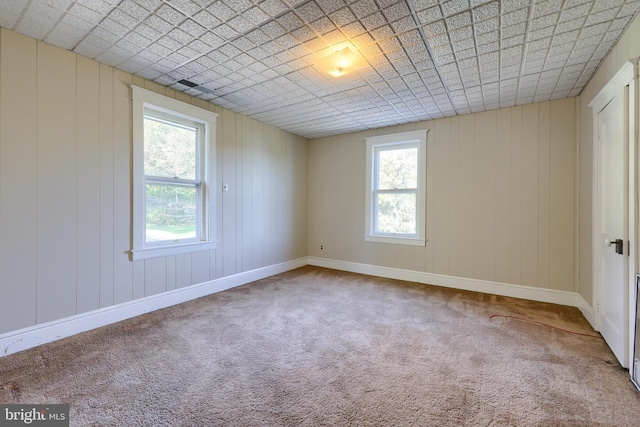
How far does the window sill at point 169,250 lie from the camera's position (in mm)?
3057

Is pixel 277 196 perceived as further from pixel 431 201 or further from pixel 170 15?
pixel 170 15

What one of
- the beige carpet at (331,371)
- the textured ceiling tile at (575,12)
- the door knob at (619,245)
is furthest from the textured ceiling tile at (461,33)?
the beige carpet at (331,371)

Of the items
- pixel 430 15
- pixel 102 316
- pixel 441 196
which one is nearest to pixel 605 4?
pixel 430 15

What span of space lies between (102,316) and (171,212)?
1.27 meters

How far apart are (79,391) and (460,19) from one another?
3573mm

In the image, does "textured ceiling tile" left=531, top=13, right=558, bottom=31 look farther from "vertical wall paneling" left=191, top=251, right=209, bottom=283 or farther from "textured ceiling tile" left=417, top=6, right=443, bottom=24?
"vertical wall paneling" left=191, top=251, right=209, bottom=283

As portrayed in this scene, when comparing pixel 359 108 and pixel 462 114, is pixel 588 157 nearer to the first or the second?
pixel 462 114

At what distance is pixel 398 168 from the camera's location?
473 cm

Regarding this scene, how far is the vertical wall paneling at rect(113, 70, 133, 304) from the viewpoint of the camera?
2.89m

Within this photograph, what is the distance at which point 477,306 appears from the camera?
339 cm

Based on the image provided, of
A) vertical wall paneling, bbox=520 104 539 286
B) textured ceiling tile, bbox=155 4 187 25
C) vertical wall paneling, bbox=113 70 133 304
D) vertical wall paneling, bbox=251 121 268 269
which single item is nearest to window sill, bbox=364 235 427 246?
vertical wall paneling, bbox=520 104 539 286

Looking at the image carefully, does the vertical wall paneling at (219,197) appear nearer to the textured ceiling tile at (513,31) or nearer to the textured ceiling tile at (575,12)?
the textured ceiling tile at (513,31)

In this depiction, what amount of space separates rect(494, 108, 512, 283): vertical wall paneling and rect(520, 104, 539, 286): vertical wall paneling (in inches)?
6.0

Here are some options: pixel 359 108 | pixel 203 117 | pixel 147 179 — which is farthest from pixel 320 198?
pixel 147 179
